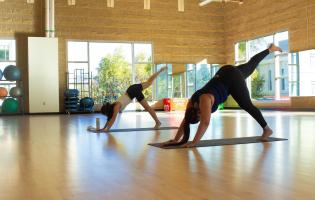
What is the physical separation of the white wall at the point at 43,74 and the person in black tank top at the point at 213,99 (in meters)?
9.70

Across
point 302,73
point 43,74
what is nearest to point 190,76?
point 302,73

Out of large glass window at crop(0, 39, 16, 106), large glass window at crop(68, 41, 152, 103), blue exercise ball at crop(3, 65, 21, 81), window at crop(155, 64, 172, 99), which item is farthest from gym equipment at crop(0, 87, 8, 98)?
window at crop(155, 64, 172, 99)

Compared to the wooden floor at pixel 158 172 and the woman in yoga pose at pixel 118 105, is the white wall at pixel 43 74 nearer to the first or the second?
the woman in yoga pose at pixel 118 105

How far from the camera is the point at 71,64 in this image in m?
13.5

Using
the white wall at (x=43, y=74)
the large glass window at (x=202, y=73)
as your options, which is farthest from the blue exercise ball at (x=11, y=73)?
the large glass window at (x=202, y=73)

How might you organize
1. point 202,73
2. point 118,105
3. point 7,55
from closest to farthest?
point 118,105, point 7,55, point 202,73

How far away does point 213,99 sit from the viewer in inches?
138

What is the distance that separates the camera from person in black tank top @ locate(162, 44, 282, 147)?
3443mm

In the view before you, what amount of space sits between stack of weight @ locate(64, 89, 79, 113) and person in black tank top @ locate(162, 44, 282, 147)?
373 inches

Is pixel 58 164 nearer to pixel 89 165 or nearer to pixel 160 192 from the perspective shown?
pixel 89 165

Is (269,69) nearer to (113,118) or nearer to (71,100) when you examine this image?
(71,100)

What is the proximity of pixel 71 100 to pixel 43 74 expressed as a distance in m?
1.24

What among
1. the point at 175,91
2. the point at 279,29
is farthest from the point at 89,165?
the point at 175,91

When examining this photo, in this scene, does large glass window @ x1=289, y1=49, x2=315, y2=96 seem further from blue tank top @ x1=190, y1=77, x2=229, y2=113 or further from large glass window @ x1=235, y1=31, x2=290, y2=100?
blue tank top @ x1=190, y1=77, x2=229, y2=113
